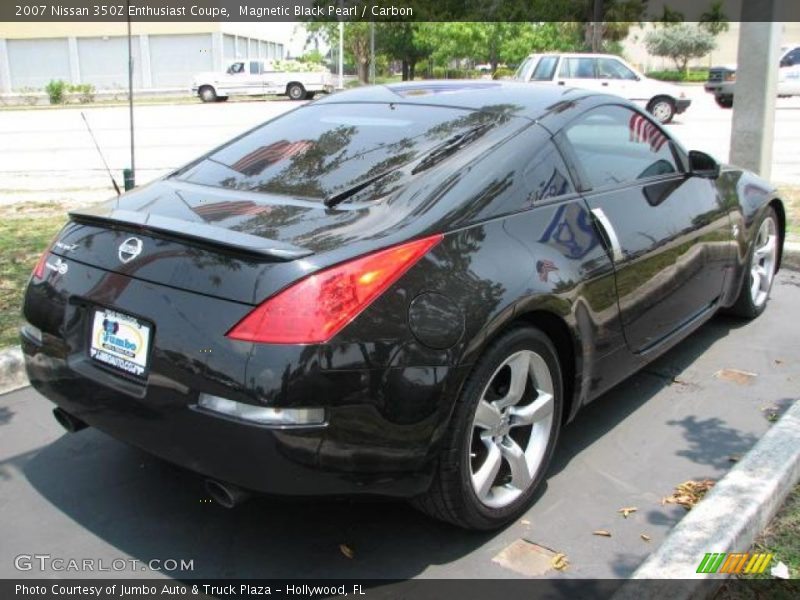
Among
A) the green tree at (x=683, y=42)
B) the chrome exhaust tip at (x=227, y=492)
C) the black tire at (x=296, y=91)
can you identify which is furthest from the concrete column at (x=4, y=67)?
the chrome exhaust tip at (x=227, y=492)

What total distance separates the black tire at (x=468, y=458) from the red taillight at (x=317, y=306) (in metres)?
0.48

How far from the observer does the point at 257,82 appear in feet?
114

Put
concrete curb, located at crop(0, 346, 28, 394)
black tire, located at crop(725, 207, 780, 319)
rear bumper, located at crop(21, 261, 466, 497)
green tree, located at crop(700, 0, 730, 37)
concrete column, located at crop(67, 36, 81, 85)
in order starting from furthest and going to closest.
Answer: green tree, located at crop(700, 0, 730, 37) → concrete column, located at crop(67, 36, 81, 85) → black tire, located at crop(725, 207, 780, 319) → concrete curb, located at crop(0, 346, 28, 394) → rear bumper, located at crop(21, 261, 466, 497)

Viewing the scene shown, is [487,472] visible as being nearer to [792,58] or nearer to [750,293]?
[750,293]

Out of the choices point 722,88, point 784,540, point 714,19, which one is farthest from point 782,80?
point 714,19

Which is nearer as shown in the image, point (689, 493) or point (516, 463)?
point (516, 463)

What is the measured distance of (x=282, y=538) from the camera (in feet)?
9.86

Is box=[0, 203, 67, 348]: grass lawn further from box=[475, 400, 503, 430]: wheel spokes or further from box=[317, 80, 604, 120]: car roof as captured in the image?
box=[475, 400, 503, 430]: wheel spokes

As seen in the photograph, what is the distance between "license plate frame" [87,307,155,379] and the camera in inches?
104

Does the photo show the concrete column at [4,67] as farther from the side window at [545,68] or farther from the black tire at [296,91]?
the side window at [545,68]

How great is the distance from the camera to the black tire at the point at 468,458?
268 cm

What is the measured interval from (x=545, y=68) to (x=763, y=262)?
1424 centimetres

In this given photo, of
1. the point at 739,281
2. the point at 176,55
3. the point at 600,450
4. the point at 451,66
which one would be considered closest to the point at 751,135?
the point at 739,281

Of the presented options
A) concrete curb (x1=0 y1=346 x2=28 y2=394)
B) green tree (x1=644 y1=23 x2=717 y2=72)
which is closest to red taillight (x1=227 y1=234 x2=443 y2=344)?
concrete curb (x1=0 y1=346 x2=28 y2=394)
